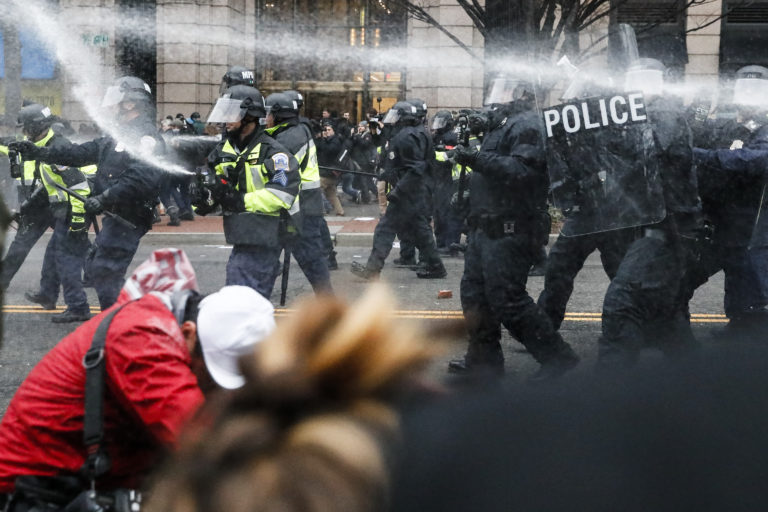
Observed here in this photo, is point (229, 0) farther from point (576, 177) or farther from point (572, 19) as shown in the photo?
point (576, 177)

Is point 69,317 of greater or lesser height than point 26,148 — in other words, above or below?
below

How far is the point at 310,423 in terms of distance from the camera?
3.80 feet

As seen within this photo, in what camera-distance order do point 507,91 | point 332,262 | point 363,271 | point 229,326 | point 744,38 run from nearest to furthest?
point 229,326 < point 507,91 < point 363,271 < point 332,262 < point 744,38

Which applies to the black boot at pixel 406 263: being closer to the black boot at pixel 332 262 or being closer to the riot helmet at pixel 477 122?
the black boot at pixel 332 262

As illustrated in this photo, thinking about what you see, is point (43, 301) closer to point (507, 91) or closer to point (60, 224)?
point (60, 224)

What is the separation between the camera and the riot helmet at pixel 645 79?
557cm

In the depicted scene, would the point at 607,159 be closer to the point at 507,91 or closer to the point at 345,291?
the point at 507,91

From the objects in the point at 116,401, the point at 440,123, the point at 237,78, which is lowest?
the point at 116,401

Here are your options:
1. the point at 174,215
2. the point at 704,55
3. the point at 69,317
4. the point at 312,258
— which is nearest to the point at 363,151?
the point at 174,215

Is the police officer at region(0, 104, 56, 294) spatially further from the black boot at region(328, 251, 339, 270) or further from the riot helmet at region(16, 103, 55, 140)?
the black boot at region(328, 251, 339, 270)

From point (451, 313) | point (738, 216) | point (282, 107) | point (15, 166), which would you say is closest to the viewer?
point (738, 216)

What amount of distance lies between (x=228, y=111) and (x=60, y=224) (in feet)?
8.07

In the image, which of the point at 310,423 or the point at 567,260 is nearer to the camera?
the point at 310,423

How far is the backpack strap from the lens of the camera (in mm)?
2361
